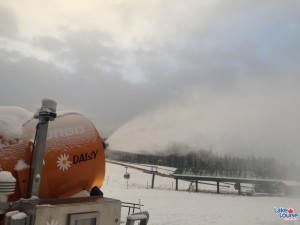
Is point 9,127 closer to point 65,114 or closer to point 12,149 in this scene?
point 12,149

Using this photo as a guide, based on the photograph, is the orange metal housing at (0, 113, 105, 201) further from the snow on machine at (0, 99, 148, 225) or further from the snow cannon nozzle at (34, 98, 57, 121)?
the snow cannon nozzle at (34, 98, 57, 121)

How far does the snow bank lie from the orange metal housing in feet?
0.19

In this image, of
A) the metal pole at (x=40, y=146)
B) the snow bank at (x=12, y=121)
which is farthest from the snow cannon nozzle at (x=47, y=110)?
the snow bank at (x=12, y=121)

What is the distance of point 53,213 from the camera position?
289 cm

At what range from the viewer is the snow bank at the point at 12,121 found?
136 inches

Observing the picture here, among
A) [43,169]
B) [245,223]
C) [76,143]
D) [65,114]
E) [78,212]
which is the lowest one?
[245,223]

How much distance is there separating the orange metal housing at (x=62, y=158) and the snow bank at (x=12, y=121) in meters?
0.06

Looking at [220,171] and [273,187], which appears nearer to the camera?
[273,187]

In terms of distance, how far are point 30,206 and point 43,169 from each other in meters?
0.68

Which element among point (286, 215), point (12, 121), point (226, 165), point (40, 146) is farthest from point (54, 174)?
point (226, 165)

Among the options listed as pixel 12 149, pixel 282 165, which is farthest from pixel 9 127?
pixel 282 165

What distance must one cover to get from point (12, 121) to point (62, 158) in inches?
27.4

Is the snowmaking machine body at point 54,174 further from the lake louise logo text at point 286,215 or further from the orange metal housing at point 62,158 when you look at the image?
the lake louise logo text at point 286,215

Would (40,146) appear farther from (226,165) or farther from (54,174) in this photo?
(226,165)
